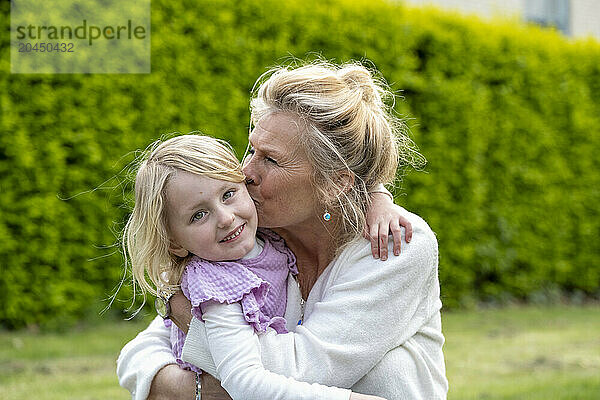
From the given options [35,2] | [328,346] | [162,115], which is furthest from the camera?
[162,115]

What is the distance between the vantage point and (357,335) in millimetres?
2367

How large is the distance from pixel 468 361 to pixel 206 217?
4.68 meters

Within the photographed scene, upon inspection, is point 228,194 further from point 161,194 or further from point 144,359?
point 144,359

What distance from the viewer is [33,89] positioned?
21.6ft

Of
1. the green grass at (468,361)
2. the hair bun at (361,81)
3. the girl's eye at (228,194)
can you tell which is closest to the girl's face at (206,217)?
the girl's eye at (228,194)

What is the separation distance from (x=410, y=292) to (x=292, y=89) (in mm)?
750

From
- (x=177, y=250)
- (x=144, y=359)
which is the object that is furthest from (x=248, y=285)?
(x=144, y=359)

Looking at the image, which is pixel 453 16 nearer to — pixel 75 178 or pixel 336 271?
pixel 75 178

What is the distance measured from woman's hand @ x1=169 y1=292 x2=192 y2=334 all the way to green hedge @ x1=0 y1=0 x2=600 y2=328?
6.91ft

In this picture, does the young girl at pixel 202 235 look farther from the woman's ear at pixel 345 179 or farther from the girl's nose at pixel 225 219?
the woman's ear at pixel 345 179

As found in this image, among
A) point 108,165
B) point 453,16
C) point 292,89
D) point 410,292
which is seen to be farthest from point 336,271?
point 453,16

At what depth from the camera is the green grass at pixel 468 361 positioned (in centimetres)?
549

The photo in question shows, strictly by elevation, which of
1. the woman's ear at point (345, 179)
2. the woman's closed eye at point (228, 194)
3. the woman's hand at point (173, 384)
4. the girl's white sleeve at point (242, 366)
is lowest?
the woman's hand at point (173, 384)

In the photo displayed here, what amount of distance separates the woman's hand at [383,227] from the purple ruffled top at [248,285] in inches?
12.1
